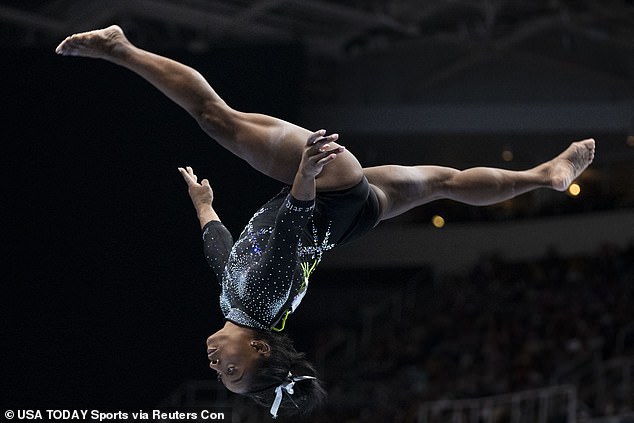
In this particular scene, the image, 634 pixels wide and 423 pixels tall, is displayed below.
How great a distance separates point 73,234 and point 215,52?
2.92 meters

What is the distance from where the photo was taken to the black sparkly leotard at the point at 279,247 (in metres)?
3.54

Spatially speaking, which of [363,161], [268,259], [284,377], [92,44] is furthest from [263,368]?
[363,161]

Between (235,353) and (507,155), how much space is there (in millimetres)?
14430

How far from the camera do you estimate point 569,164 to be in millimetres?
4508

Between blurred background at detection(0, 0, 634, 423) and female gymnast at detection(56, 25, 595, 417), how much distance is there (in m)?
6.38

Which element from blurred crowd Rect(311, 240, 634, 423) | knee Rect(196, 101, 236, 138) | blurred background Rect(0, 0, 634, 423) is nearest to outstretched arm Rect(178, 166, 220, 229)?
knee Rect(196, 101, 236, 138)

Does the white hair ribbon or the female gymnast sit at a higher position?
the female gymnast

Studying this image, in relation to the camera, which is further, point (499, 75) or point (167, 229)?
point (499, 75)

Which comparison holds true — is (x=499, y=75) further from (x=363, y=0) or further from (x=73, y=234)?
(x=73, y=234)

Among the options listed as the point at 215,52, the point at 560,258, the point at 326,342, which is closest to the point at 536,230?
the point at 560,258

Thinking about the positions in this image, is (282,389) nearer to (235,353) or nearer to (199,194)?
(235,353)

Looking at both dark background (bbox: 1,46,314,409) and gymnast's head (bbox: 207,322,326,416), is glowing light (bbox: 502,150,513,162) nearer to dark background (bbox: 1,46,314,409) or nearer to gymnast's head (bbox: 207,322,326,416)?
dark background (bbox: 1,46,314,409)

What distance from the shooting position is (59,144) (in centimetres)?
1284

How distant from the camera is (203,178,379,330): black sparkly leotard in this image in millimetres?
3535
